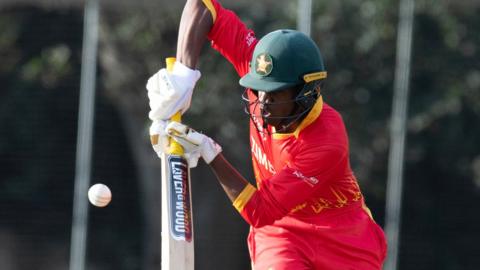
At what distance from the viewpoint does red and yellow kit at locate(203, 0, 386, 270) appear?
4.13m

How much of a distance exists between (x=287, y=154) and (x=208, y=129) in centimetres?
441

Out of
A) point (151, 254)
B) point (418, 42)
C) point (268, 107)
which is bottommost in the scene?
point (151, 254)

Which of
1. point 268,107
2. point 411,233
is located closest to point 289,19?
point 411,233

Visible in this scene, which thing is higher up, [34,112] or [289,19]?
[289,19]

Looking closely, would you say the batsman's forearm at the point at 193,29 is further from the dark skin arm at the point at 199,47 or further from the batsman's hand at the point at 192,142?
the batsman's hand at the point at 192,142

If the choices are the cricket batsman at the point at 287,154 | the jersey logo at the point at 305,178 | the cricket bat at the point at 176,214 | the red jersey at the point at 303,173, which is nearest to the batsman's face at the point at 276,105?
the cricket batsman at the point at 287,154

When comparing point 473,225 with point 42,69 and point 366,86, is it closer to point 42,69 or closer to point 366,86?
point 366,86

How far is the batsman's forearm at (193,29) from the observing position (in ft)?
14.1

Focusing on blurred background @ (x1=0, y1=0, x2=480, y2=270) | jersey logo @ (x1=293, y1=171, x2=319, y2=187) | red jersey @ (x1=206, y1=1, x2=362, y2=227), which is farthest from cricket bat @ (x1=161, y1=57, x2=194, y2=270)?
blurred background @ (x1=0, y1=0, x2=480, y2=270)

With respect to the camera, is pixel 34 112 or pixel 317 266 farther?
pixel 34 112

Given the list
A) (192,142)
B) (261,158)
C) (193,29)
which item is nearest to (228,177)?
(192,142)

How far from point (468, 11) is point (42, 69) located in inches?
146

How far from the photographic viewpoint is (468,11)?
8.47 metres

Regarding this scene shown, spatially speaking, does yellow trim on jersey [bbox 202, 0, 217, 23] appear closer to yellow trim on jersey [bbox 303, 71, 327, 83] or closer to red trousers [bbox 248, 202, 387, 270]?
yellow trim on jersey [bbox 303, 71, 327, 83]
